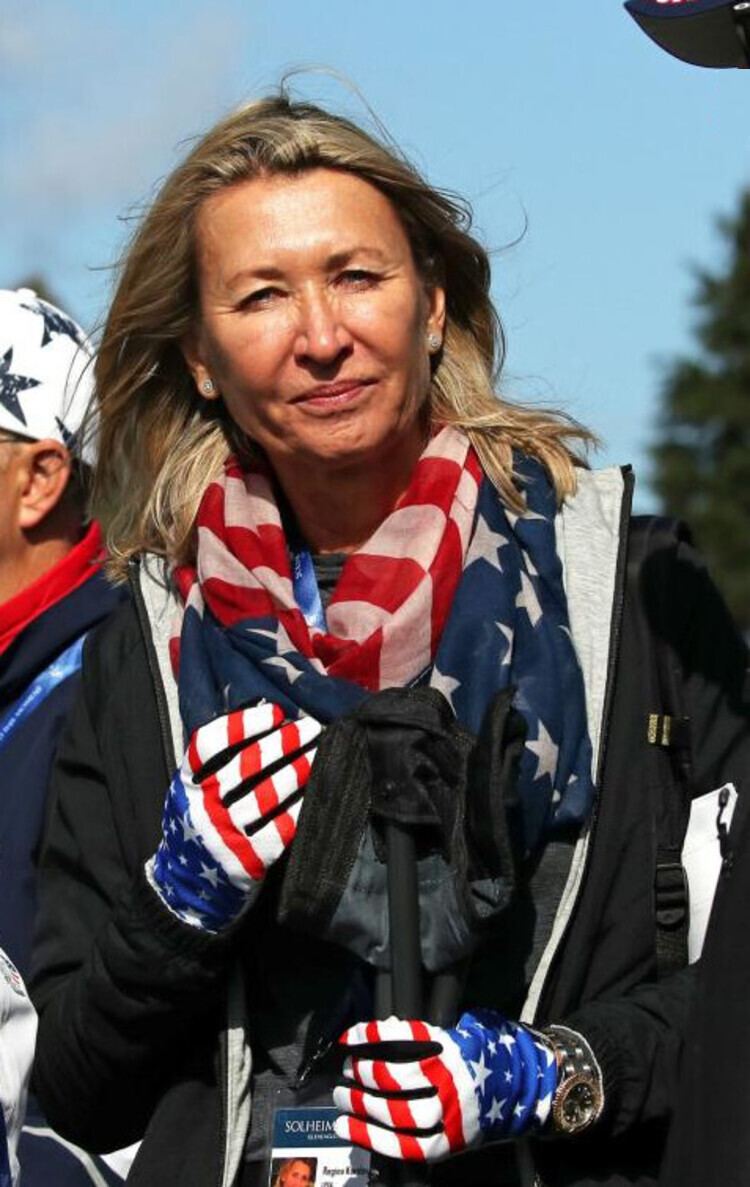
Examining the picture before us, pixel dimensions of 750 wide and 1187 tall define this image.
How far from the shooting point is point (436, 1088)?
10.4ft

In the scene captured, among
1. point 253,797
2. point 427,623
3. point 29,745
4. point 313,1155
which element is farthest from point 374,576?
point 29,745

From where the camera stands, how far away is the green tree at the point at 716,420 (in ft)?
167

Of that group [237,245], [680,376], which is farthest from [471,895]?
[680,376]

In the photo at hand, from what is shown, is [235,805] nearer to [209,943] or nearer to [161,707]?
[209,943]

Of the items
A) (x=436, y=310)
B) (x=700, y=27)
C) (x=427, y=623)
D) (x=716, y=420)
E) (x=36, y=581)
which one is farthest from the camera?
(x=716, y=420)

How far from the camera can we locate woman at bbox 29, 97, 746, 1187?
11.1ft

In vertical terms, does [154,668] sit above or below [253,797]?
above

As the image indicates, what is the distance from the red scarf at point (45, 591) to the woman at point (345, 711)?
82cm

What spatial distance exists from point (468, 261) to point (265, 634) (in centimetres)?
81

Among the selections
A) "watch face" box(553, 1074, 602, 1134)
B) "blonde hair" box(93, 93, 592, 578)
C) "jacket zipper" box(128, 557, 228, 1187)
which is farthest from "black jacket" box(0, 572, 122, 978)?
"watch face" box(553, 1074, 602, 1134)

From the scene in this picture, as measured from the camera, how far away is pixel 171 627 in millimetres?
3910

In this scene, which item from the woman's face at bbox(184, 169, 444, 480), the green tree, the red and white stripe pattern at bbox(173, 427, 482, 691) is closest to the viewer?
the red and white stripe pattern at bbox(173, 427, 482, 691)

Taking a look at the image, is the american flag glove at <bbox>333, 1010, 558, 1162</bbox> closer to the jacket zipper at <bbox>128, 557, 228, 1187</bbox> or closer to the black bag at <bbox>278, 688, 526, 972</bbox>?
the black bag at <bbox>278, 688, 526, 972</bbox>

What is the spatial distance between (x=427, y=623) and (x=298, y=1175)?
82cm
